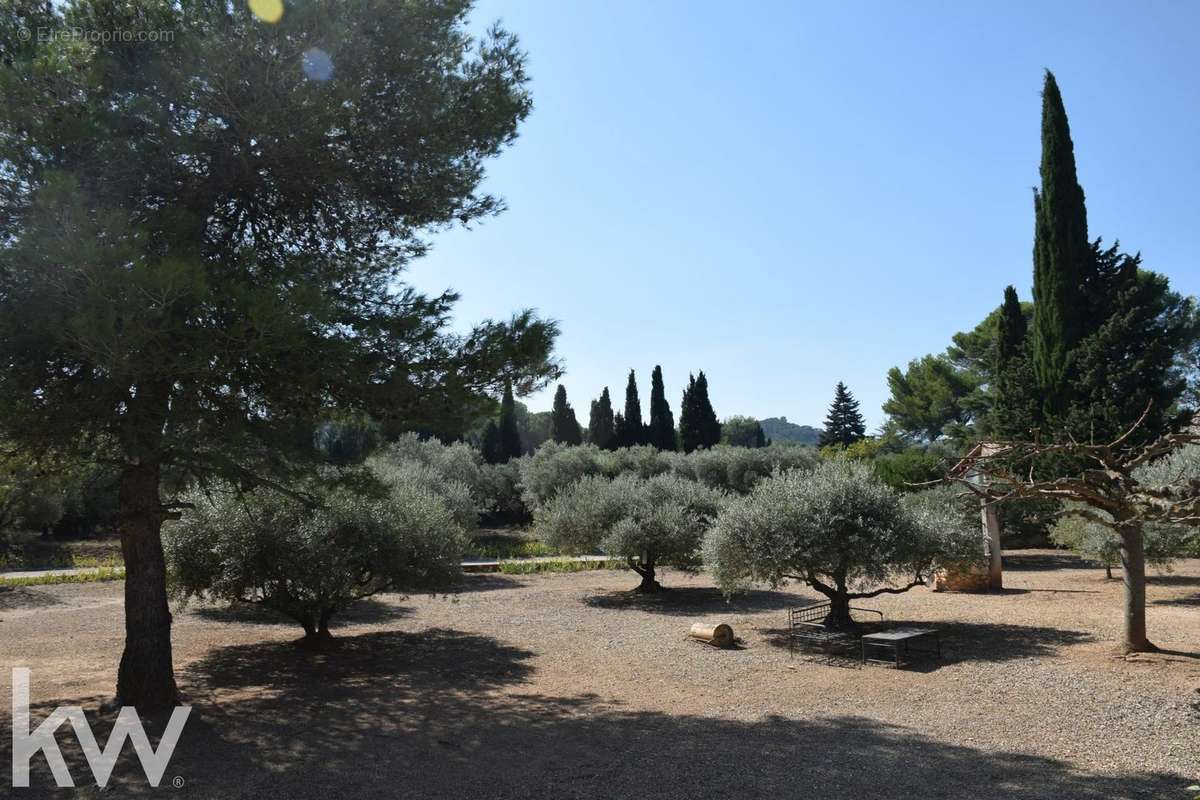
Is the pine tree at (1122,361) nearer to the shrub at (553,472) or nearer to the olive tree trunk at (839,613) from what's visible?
the olive tree trunk at (839,613)

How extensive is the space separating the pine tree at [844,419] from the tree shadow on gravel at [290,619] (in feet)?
188

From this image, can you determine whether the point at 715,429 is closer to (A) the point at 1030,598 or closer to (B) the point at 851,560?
(A) the point at 1030,598

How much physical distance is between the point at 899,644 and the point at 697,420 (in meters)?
41.2

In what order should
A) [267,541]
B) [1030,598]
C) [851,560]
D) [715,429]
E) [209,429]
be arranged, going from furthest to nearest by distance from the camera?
[715,429], [1030,598], [851,560], [267,541], [209,429]

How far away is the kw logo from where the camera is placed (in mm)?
6285

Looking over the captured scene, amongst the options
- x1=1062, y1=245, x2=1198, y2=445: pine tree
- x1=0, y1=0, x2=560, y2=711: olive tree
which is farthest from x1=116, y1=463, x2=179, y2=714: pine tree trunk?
x1=1062, y1=245, x2=1198, y2=445: pine tree

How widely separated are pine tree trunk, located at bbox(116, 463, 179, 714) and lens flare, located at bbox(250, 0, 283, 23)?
475 centimetres

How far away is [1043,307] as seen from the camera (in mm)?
24703

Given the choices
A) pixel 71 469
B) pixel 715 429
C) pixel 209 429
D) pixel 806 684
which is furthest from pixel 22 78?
pixel 715 429

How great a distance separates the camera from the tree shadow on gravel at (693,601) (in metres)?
16.7

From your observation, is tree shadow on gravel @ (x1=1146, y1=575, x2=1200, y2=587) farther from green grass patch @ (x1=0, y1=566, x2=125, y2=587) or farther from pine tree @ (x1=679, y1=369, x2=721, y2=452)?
pine tree @ (x1=679, y1=369, x2=721, y2=452)

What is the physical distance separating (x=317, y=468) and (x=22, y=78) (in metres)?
4.49

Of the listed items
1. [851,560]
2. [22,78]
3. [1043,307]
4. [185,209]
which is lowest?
[851,560]

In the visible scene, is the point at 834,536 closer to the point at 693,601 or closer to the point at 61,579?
the point at 693,601
